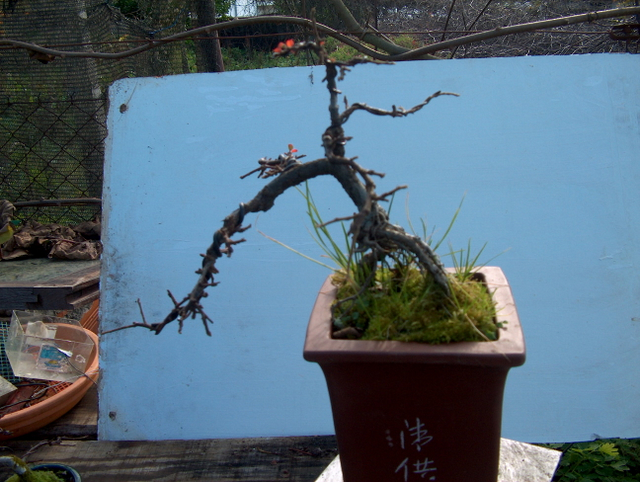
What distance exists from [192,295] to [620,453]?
5.26ft

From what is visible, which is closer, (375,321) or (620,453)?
(375,321)

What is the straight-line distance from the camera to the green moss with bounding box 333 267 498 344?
75 centimetres

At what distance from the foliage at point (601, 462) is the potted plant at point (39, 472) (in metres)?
1.47

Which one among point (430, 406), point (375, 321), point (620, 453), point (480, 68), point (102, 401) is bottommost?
point (620, 453)

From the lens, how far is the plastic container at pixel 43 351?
→ 1.89 metres

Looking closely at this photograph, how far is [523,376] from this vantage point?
5.15ft

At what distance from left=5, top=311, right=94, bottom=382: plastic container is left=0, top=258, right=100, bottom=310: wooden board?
0.18 metres

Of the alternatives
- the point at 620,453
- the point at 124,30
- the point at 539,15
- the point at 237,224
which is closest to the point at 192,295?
the point at 237,224

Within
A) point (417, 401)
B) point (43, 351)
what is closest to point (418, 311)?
point (417, 401)

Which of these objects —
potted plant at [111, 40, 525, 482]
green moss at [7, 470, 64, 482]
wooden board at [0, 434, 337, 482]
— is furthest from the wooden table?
potted plant at [111, 40, 525, 482]

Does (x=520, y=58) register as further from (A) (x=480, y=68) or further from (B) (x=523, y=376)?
(B) (x=523, y=376)

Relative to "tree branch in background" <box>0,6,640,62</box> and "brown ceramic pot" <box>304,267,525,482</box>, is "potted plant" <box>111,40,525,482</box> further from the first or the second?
"tree branch in background" <box>0,6,640,62</box>

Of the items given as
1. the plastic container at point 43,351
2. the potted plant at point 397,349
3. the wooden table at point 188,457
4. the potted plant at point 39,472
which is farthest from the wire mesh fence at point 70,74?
the potted plant at point 397,349

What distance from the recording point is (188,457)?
150 cm
